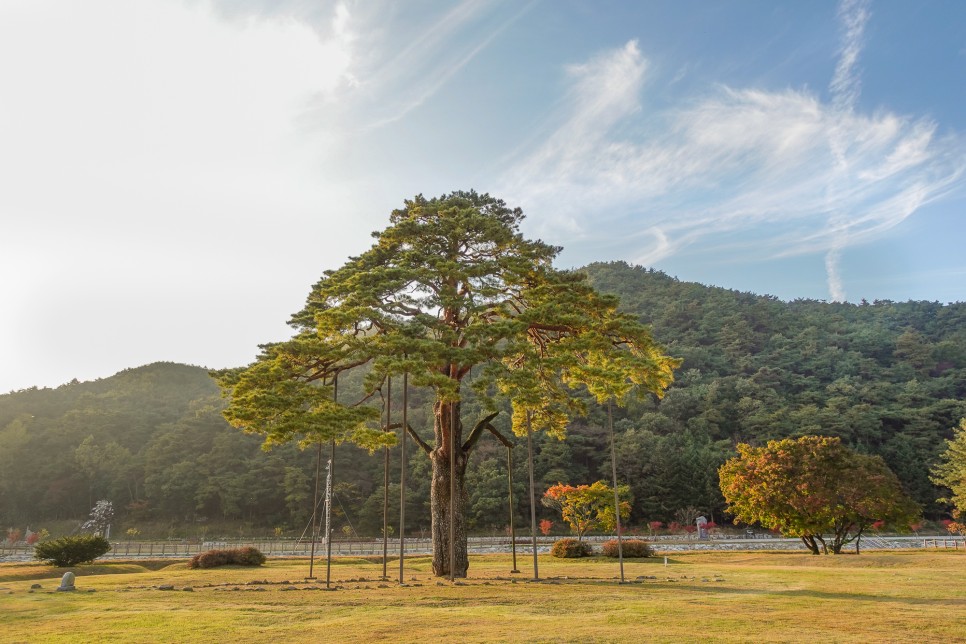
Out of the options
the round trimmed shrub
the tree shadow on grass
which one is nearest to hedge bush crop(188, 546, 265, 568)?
the round trimmed shrub

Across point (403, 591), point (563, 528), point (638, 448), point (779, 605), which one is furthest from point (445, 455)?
point (638, 448)

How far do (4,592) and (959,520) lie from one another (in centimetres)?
6443

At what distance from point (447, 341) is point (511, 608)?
7.39m

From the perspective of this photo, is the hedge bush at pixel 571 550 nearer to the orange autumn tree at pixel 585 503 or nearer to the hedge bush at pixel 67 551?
the orange autumn tree at pixel 585 503

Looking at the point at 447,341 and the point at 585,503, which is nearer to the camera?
the point at 447,341

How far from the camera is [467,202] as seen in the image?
65.1ft

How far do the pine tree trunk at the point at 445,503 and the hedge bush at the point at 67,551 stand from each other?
14725 mm

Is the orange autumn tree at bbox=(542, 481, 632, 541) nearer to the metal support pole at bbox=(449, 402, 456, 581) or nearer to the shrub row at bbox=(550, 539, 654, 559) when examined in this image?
the shrub row at bbox=(550, 539, 654, 559)

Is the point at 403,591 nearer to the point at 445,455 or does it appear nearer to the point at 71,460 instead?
the point at 445,455

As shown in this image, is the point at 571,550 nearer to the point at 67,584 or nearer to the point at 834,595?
the point at 834,595

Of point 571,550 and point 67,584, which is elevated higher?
point 67,584

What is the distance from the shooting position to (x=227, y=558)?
78.4ft

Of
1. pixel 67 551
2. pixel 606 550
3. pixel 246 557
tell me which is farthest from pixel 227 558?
pixel 606 550

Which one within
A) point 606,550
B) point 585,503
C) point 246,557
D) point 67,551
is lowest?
point 606,550
